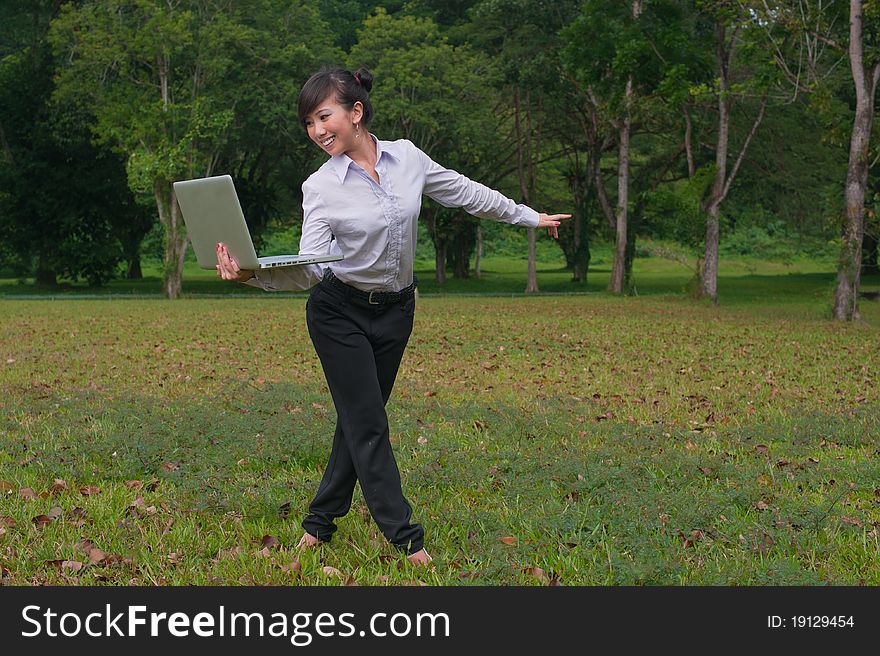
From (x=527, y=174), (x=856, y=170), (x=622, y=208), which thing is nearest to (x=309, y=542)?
(x=856, y=170)

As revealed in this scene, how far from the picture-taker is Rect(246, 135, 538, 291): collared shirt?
4.36 meters

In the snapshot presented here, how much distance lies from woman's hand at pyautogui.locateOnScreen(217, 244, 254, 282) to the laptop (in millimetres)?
21

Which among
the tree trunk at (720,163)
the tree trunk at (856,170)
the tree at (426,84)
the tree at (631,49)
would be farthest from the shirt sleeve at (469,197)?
the tree at (426,84)

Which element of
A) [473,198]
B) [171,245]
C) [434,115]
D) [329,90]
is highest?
[434,115]

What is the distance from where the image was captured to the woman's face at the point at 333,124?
4418mm

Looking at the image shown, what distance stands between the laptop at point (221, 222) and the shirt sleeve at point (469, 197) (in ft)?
2.58

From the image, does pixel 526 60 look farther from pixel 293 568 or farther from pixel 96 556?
pixel 293 568

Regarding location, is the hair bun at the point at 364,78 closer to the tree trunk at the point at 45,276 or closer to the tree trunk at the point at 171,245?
the tree trunk at the point at 171,245

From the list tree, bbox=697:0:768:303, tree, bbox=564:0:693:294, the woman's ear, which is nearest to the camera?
the woman's ear

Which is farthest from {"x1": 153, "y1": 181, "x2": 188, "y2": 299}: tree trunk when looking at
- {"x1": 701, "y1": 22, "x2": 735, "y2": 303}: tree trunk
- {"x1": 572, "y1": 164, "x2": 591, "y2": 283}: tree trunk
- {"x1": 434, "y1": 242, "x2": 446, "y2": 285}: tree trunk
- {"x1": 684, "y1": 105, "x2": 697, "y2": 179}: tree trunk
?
{"x1": 701, "y1": 22, "x2": 735, "y2": 303}: tree trunk

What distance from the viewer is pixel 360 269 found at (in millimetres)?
4430

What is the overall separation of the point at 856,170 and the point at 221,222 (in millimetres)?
18896

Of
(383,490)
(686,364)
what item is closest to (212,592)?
(383,490)

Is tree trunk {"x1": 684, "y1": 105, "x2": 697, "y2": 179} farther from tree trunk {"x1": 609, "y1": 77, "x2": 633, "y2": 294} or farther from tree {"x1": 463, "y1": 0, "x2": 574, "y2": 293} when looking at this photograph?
tree {"x1": 463, "y1": 0, "x2": 574, "y2": 293}
